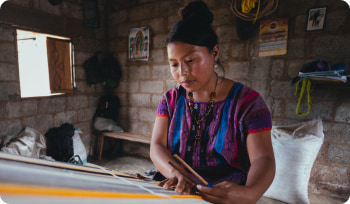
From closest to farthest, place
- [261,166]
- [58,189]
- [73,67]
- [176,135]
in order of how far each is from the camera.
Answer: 1. [58,189]
2. [261,166]
3. [176,135]
4. [73,67]

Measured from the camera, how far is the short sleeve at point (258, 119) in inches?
37.1

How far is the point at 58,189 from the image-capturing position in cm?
34

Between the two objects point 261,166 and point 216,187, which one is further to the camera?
point 261,166

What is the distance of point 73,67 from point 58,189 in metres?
3.41

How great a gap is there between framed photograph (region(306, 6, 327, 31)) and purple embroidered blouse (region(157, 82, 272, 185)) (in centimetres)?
173

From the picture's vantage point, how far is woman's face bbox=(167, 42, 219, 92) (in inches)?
39.5

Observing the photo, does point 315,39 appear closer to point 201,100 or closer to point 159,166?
point 201,100

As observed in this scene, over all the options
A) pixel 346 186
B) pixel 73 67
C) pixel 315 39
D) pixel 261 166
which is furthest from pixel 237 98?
pixel 73 67

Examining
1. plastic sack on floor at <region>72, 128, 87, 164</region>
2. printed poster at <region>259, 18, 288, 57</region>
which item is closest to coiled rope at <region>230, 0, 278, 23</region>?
printed poster at <region>259, 18, 288, 57</region>

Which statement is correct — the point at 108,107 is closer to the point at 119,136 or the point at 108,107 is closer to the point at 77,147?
the point at 119,136

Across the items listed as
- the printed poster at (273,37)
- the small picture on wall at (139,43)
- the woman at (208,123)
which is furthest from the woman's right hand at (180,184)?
the small picture on wall at (139,43)

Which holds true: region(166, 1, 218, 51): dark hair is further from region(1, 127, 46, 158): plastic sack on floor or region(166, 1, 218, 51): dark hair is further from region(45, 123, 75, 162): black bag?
region(45, 123, 75, 162): black bag

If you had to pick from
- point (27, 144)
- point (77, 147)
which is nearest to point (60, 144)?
point (77, 147)

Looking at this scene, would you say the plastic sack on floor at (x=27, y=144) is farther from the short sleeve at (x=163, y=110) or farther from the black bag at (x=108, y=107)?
the short sleeve at (x=163, y=110)
